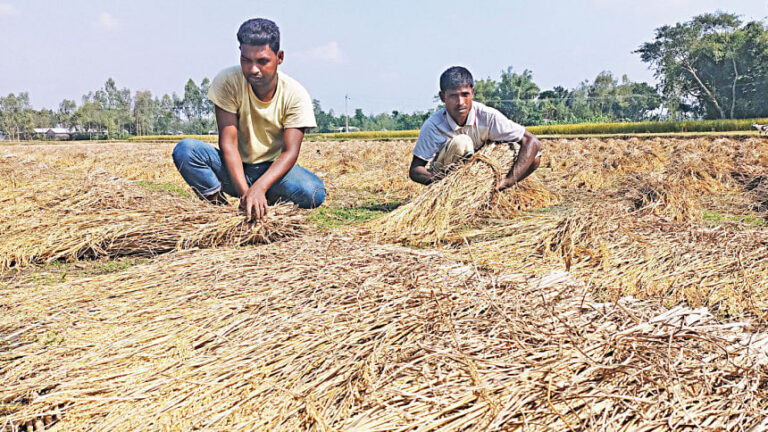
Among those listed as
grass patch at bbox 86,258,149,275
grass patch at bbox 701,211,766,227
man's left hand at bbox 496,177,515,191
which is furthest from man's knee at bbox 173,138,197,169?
grass patch at bbox 701,211,766,227

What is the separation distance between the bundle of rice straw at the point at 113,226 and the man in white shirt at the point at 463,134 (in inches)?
68.6

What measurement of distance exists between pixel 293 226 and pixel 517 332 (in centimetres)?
232

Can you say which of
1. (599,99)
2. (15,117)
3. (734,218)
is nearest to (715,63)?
(599,99)

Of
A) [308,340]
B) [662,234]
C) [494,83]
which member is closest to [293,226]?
[308,340]

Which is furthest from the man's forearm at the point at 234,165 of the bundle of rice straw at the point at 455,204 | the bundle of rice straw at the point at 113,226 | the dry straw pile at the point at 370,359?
the dry straw pile at the point at 370,359

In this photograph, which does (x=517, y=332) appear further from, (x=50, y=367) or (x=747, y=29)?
(x=747, y=29)

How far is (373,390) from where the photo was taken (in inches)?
52.2

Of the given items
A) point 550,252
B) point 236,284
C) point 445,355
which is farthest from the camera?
point 550,252

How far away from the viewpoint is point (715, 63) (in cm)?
5044

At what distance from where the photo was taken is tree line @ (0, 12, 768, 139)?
49.1 metres

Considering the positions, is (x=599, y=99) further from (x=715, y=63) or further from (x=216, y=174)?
(x=216, y=174)

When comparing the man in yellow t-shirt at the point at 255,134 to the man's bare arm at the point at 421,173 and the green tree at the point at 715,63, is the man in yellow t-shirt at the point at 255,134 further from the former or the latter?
the green tree at the point at 715,63

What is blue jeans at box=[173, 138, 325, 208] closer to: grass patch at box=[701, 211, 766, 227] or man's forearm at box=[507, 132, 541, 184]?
man's forearm at box=[507, 132, 541, 184]

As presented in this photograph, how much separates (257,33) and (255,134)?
86 centimetres
